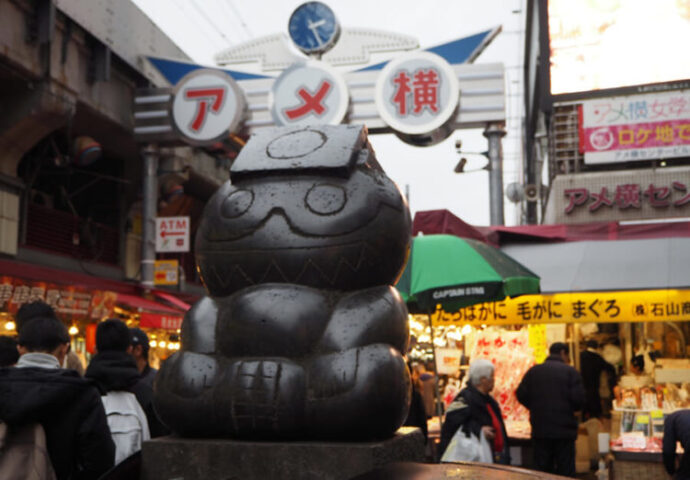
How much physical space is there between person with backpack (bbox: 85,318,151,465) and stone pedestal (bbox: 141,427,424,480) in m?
0.51

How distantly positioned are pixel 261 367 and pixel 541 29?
1218 cm

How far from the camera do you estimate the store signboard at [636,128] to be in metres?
12.8

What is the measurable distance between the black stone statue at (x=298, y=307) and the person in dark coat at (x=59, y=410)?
419 mm

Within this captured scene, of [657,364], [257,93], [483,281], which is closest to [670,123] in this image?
[657,364]

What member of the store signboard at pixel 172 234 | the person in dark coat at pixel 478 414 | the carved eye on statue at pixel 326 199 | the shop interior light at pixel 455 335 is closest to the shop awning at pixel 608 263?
the person in dark coat at pixel 478 414

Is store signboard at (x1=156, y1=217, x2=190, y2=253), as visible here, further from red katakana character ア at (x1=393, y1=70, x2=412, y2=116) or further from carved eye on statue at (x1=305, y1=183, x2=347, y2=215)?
carved eye on statue at (x1=305, y1=183, x2=347, y2=215)

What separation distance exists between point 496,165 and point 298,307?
41.4 ft

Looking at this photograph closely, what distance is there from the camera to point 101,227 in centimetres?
1764

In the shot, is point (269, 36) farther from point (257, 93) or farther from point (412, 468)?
point (412, 468)

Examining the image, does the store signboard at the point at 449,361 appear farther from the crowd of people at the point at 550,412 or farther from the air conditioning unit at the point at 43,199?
the air conditioning unit at the point at 43,199

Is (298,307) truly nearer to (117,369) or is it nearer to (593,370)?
(117,369)

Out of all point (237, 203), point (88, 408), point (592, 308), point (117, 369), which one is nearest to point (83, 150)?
point (592, 308)

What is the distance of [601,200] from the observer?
42.3 ft

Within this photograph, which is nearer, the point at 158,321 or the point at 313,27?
the point at 158,321
